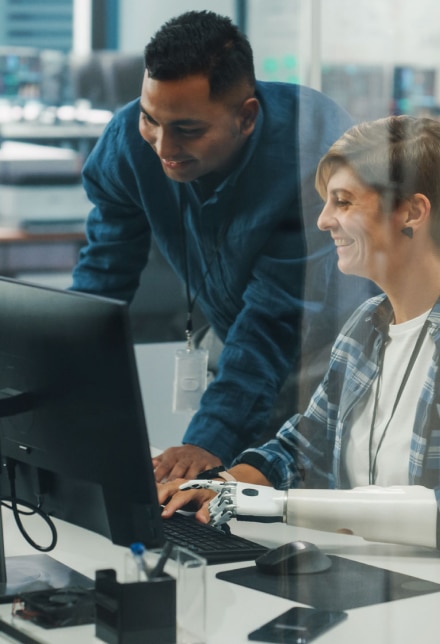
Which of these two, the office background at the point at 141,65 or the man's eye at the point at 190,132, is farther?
the man's eye at the point at 190,132

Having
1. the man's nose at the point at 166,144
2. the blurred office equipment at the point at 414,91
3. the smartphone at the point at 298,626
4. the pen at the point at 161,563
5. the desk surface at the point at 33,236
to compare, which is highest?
the blurred office equipment at the point at 414,91

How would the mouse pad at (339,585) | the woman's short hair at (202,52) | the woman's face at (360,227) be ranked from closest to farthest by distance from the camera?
the mouse pad at (339,585) → the woman's face at (360,227) → the woman's short hair at (202,52)

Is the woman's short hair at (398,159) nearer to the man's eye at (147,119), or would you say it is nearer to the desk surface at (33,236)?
the man's eye at (147,119)

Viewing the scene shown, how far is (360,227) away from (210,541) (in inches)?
25.4

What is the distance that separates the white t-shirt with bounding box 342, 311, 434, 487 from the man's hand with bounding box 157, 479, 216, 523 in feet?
0.89

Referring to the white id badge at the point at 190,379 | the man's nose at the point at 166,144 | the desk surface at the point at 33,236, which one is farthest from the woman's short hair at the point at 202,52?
the desk surface at the point at 33,236

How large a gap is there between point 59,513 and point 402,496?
509mm

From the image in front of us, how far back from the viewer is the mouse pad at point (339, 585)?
1.42 meters

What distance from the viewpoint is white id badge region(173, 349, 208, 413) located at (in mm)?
2410

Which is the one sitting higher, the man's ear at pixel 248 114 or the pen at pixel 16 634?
the man's ear at pixel 248 114

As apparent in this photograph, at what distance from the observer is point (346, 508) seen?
1655mm

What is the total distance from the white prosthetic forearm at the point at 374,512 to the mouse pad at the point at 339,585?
0.31 feet

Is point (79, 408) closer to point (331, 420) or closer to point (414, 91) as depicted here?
point (331, 420)

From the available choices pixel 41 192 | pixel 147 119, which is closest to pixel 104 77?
pixel 41 192
